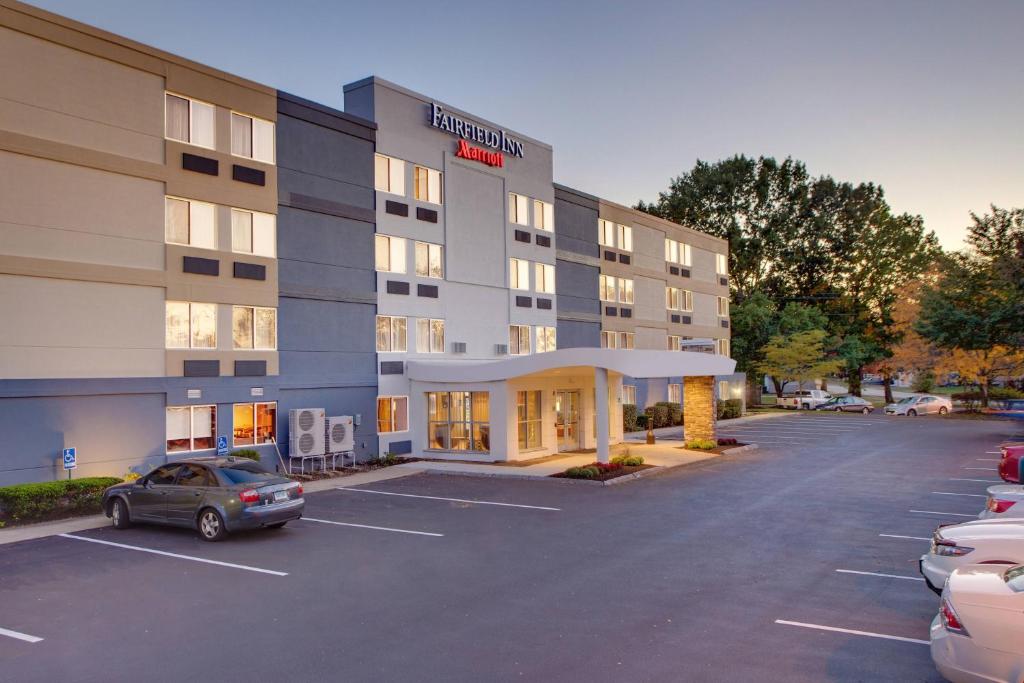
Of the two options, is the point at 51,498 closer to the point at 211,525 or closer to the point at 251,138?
the point at 211,525

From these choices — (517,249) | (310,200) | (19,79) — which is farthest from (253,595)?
(517,249)

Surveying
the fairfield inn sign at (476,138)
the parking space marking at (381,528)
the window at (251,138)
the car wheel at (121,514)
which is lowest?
the parking space marking at (381,528)

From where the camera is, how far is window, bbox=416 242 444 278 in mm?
27625

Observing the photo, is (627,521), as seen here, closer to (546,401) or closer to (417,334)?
(546,401)

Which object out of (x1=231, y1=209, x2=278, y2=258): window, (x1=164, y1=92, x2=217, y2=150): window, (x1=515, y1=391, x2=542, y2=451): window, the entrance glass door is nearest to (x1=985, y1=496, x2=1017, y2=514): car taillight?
(x1=515, y1=391, x2=542, y2=451): window

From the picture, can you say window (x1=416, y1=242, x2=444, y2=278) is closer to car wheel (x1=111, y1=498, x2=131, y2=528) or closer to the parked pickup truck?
car wheel (x1=111, y1=498, x2=131, y2=528)

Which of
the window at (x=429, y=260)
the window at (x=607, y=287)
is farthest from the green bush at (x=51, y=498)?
the window at (x=607, y=287)

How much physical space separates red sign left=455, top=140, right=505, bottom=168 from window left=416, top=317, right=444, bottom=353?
7.02m

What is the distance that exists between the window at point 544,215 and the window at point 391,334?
9.91 m

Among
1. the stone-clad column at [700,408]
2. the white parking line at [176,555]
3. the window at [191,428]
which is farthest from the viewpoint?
the stone-clad column at [700,408]

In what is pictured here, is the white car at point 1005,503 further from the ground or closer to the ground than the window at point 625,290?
closer to the ground

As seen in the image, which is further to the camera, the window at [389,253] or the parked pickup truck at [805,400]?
the parked pickup truck at [805,400]

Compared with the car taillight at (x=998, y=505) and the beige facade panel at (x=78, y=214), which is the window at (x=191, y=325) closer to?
the beige facade panel at (x=78, y=214)

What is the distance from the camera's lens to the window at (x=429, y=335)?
90.8ft
